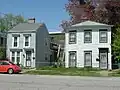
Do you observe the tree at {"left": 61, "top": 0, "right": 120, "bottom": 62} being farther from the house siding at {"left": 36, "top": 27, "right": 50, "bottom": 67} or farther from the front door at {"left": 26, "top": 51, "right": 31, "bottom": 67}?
the front door at {"left": 26, "top": 51, "right": 31, "bottom": 67}

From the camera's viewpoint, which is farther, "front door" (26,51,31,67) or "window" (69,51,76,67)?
"front door" (26,51,31,67)

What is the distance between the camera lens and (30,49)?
51.6 metres

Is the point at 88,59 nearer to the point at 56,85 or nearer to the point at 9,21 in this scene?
the point at 56,85

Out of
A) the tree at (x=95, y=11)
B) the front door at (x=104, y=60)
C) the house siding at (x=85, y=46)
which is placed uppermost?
the tree at (x=95, y=11)

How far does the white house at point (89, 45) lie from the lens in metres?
45.8

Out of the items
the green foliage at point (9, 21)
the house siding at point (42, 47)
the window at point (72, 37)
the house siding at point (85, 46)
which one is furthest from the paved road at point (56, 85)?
the green foliage at point (9, 21)

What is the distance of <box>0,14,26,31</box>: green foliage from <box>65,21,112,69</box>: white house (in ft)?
113

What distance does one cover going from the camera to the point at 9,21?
81.1 m

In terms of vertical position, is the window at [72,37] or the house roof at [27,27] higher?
→ the house roof at [27,27]

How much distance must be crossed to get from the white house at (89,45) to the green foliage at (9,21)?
113 ft

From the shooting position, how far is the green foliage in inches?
3113

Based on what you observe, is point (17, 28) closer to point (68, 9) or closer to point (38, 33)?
point (38, 33)

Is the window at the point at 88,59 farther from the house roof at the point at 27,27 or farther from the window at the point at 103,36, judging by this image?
the house roof at the point at 27,27

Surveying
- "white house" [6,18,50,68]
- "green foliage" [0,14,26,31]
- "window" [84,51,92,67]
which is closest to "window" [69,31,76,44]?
"window" [84,51,92,67]
